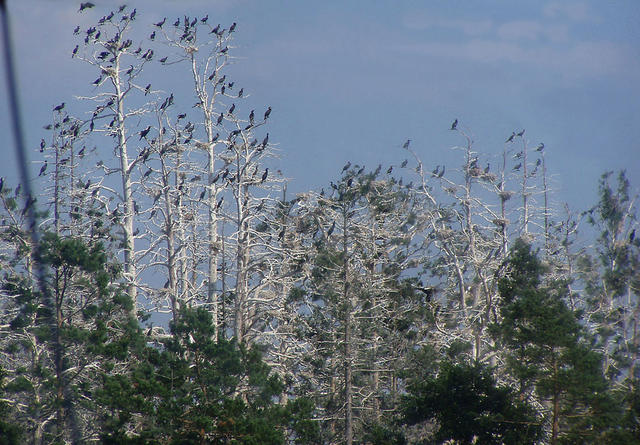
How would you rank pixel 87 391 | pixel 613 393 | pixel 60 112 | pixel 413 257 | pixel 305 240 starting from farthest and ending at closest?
pixel 413 257, pixel 305 240, pixel 60 112, pixel 87 391, pixel 613 393

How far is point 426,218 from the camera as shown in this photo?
31.3m

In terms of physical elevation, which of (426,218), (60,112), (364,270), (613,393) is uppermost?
(60,112)

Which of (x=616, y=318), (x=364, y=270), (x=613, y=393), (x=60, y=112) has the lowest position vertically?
(x=613, y=393)

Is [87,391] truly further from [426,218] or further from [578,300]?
[578,300]

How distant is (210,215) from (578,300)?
44.0ft

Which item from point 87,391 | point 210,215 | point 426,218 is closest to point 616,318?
point 426,218

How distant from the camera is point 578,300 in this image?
28531 millimetres

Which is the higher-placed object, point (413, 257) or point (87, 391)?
point (413, 257)

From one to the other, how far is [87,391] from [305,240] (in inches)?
450

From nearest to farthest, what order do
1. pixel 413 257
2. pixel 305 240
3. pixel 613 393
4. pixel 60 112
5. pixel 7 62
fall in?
pixel 7 62 < pixel 613 393 < pixel 60 112 < pixel 305 240 < pixel 413 257

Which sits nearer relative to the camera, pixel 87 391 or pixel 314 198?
pixel 87 391

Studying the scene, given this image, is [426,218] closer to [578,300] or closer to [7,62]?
[578,300]

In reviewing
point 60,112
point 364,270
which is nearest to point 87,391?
point 60,112

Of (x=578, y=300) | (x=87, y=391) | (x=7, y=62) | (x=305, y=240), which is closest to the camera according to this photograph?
(x=7, y=62)
